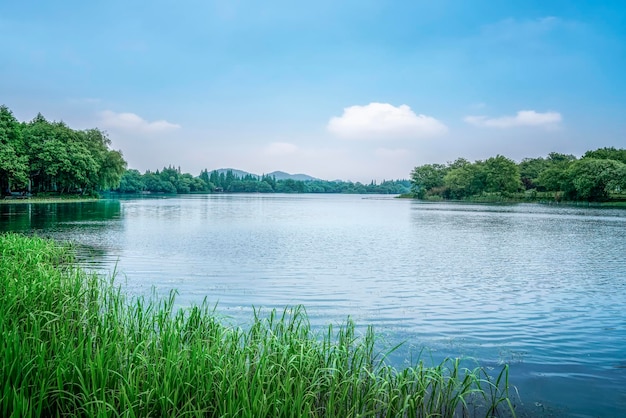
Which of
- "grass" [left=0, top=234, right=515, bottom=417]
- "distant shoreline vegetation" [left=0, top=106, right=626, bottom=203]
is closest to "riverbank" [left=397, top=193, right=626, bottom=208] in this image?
"distant shoreline vegetation" [left=0, top=106, right=626, bottom=203]

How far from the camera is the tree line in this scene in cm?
8600

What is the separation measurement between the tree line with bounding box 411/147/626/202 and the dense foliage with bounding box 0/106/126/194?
89.9 m

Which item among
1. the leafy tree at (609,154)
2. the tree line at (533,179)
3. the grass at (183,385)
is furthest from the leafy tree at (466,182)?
the grass at (183,385)

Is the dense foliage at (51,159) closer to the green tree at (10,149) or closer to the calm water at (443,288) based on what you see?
the green tree at (10,149)

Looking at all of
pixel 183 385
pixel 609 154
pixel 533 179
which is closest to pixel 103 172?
pixel 183 385

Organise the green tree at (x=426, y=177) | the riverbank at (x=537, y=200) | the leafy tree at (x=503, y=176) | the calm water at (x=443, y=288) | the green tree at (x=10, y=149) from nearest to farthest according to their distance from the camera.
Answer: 1. the calm water at (x=443, y=288)
2. the green tree at (x=10, y=149)
3. the riverbank at (x=537, y=200)
4. the leafy tree at (x=503, y=176)
5. the green tree at (x=426, y=177)

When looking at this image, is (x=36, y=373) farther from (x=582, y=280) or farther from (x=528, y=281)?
(x=582, y=280)

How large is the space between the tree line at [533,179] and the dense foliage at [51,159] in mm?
89873

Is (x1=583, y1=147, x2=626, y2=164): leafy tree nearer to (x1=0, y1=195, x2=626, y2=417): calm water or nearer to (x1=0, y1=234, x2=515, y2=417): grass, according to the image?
(x1=0, y1=195, x2=626, y2=417): calm water

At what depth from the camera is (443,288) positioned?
1488cm

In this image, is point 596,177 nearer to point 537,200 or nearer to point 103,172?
point 537,200

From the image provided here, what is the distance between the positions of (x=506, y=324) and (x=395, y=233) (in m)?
22.7

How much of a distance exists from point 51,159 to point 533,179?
116002 millimetres

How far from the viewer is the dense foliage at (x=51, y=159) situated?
57750 mm
